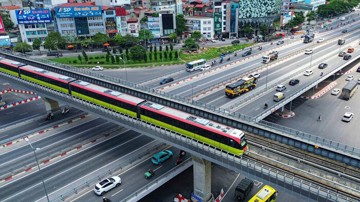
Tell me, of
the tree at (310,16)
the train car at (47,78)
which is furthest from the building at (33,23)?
the tree at (310,16)

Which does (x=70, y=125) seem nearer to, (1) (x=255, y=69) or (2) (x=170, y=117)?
(2) (x=170, y=117)

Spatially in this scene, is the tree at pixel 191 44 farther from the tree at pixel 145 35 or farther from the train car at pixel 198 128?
the train car at pixel 198 128

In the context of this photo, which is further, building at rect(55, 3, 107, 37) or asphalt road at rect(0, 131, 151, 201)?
building at rect(55, 3, 107, 37)

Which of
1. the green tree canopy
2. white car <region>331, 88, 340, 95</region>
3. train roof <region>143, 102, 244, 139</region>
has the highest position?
the green tree canopy

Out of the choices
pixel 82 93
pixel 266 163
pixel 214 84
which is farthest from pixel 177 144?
pixel 214 84

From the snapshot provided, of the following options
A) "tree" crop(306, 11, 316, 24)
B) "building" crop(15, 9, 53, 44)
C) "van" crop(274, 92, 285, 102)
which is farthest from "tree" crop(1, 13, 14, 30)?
"tree" crop(306, 11, 316, 24)

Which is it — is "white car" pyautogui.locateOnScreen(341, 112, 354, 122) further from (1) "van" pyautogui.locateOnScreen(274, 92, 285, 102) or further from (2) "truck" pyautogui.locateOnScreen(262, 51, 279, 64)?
(2) "truck" pyautogui.locateOnScreen(262, 51, 279, 64)
